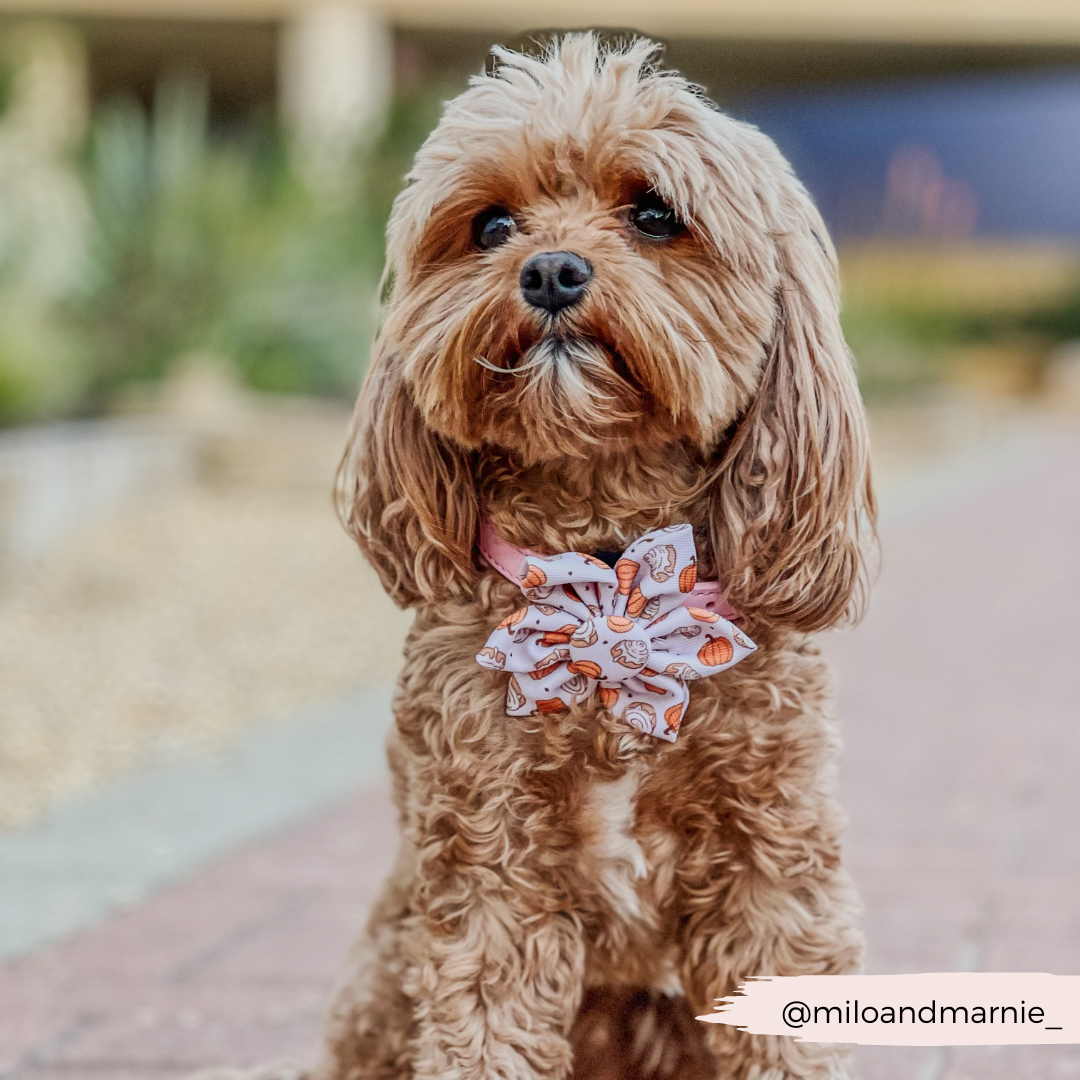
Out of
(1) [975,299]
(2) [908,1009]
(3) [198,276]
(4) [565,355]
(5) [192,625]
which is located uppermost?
(1) [975,299]

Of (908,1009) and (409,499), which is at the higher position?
(409,499)

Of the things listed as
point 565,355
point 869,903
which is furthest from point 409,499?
point 869,903

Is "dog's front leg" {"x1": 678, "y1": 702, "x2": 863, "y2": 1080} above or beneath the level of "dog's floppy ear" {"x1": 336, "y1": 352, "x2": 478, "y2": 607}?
beneath

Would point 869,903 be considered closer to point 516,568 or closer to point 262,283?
point 516,568

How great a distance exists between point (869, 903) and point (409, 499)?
83.6 inches

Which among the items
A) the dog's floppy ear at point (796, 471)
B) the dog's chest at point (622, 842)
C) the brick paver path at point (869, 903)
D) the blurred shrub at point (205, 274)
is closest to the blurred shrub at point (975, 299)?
the blurred shrub at point (205, 274)

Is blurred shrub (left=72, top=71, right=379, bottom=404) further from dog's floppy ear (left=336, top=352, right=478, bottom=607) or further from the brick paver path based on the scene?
dog's floppy ear (left=336, top=352, right=478, bottom=607)

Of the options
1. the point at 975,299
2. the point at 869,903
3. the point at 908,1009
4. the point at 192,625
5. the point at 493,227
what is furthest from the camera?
the point at 975,299

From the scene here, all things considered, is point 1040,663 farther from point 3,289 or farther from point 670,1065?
point 3,289

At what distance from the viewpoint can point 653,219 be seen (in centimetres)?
198

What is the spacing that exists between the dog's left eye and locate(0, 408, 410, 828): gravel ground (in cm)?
299

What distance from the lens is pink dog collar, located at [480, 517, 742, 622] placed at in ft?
6.78

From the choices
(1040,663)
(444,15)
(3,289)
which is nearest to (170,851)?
(1040,663)

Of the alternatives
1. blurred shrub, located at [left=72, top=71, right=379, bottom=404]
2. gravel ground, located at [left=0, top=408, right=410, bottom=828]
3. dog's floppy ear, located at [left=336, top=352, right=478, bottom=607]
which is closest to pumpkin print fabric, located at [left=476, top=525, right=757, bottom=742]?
dog's floppy ear, located at [left=336, top=352, right=478, bottom=607]
